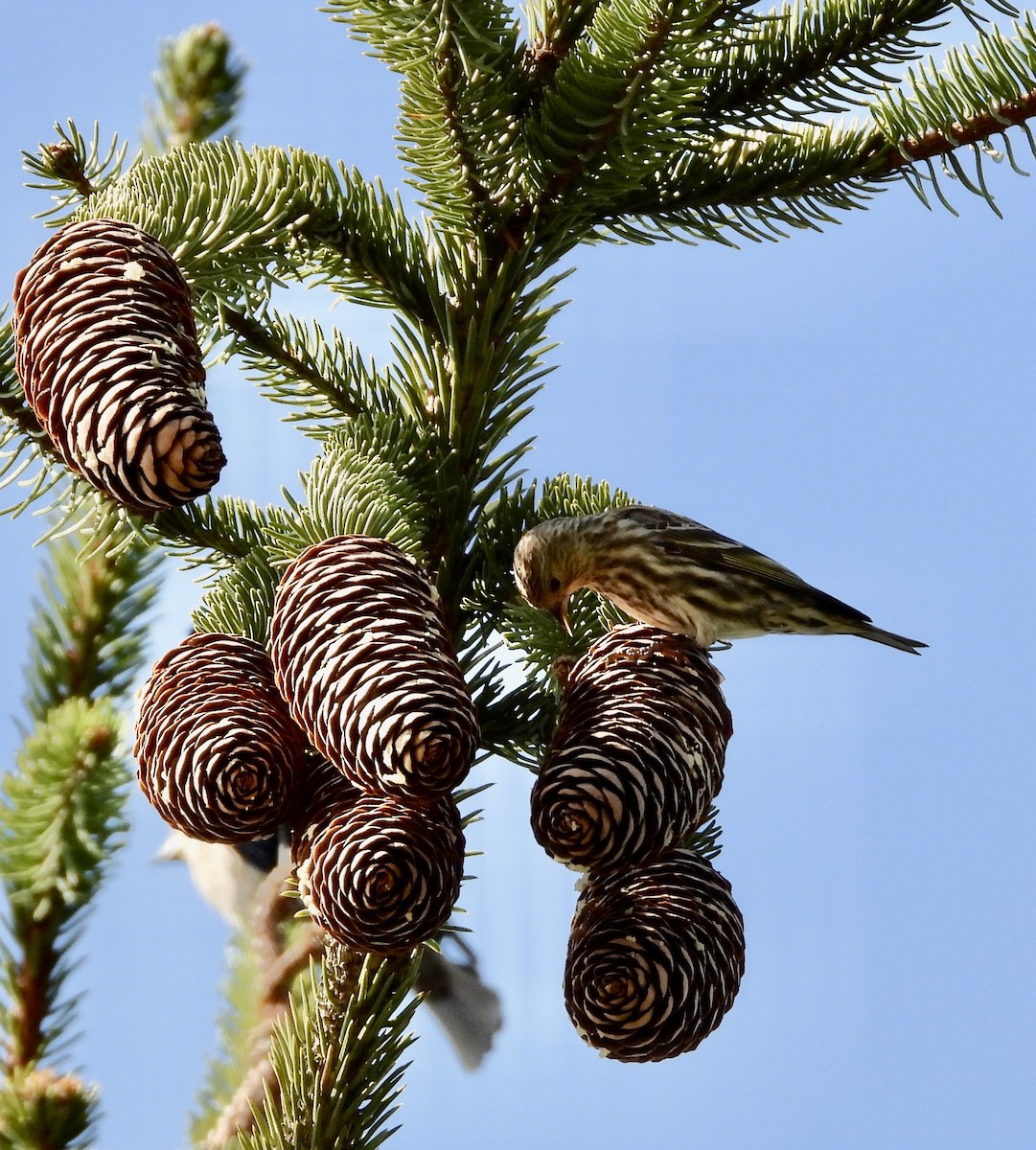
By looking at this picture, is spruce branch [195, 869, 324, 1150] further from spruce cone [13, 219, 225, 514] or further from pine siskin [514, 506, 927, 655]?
spruce cone [13, 219, 225, 514]

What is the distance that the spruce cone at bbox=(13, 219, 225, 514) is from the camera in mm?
1739

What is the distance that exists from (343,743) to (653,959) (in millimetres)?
605

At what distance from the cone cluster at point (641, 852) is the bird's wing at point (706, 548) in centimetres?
59

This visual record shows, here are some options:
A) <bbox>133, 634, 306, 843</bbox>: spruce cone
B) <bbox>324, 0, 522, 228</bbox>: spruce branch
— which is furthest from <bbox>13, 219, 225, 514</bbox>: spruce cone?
<bbox>324, 0, 522, 228</bbox>: spruce branch

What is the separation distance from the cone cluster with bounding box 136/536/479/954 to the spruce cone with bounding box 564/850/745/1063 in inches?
11.2

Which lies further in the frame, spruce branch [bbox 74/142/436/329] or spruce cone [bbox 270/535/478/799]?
spruce branch [bbox 74/142/436/329]

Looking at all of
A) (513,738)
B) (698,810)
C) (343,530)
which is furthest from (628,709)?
(343,530)

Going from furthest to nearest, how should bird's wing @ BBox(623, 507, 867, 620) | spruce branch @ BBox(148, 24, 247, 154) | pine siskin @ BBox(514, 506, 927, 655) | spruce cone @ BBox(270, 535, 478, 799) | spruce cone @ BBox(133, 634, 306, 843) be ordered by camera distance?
spruce branch @ BBox(148, 24, 247, 154), bird's wing @ BBox(623, 507, 867, 620), pine siskin @ BBox(514, 506, 927, 655), spruce cone @ BBox(133, 634, 306, 843), spruce cone @ BBox(270, 535, 478, 799)

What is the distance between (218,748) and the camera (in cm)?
184

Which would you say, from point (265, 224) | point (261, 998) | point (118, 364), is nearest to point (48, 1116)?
point (261, 998)

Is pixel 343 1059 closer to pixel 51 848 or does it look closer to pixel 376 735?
pixel 376 735

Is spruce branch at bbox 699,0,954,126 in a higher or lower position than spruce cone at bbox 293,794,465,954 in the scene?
higher

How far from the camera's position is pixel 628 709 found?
2020 mm

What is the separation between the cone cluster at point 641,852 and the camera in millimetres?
1876
